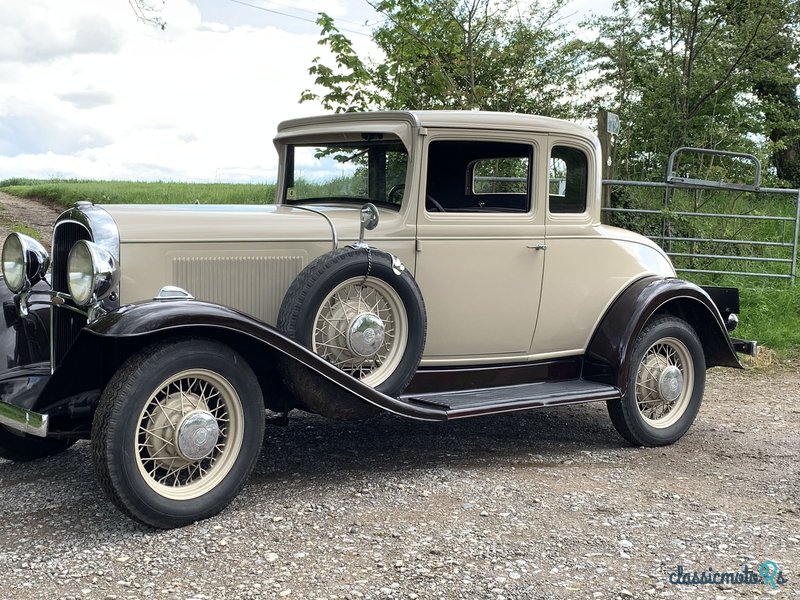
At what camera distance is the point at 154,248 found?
4.33m

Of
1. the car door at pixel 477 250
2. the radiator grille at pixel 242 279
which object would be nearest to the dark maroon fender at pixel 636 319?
the car door at pixel 477 250

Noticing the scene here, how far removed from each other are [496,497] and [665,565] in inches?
39.0

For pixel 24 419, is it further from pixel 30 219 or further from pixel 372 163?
pixel 30 219

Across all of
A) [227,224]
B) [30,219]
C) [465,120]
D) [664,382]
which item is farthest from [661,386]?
[30,219]

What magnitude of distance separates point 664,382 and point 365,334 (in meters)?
2.28

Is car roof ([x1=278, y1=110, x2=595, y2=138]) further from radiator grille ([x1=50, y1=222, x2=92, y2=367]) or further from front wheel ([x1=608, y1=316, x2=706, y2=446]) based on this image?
radiator grille ([x1=50, y1=222, x2=92, y2=367])

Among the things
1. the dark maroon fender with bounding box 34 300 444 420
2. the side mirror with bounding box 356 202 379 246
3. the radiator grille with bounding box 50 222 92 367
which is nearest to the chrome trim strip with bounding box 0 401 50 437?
the dark maroon fender with bounding box 34 300 444 420

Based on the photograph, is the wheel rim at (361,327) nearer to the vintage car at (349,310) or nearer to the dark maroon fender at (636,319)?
the vintage car at (349,310)

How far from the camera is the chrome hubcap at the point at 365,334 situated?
4.47 metres

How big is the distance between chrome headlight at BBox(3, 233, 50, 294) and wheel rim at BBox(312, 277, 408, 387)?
1.64m

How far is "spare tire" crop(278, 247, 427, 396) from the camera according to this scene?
4.33 m

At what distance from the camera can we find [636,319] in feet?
17.7

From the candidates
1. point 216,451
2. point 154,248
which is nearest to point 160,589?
point 216,451

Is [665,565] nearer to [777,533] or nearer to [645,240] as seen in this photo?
[777,533]
